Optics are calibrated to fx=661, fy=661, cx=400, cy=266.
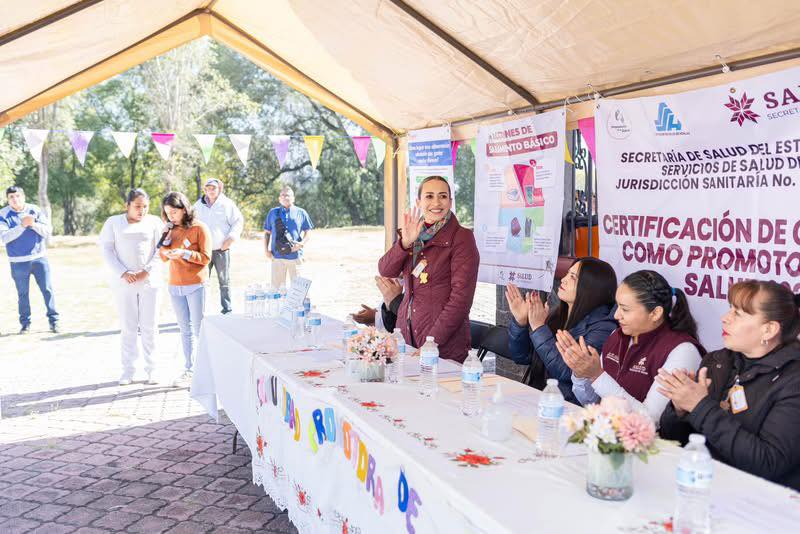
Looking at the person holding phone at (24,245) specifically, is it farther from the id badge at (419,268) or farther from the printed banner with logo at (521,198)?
the id badge at (419,268)

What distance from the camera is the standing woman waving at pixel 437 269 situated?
3334 millimetres

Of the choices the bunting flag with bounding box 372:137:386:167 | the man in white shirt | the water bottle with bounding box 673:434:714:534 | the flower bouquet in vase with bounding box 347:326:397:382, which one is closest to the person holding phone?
the man in white shirt

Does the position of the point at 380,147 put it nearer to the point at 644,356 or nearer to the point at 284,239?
the point at 284,239

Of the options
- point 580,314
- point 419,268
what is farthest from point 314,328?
point 580,314

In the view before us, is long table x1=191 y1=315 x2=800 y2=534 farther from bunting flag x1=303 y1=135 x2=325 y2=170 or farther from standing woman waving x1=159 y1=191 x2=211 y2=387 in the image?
bunting flag x1=303 y1=135 x2=325 y2=170

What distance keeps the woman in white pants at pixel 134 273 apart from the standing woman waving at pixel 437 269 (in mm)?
2824

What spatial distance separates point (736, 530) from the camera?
4.65ft

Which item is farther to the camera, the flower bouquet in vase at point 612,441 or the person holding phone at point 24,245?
the person holding phone at point 24,245

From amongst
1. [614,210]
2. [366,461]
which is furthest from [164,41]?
[366,461]

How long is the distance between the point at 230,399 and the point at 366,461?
1833mm

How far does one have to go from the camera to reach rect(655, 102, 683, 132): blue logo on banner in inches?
124

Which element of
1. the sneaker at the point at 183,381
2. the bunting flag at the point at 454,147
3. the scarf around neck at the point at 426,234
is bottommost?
the sneaker at the point at 183,381

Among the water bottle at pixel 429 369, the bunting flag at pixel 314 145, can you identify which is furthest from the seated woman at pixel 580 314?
the bunting flag at pixel 314 145

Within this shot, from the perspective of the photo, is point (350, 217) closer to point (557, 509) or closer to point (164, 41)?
point (164, 41)
